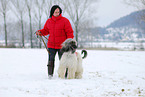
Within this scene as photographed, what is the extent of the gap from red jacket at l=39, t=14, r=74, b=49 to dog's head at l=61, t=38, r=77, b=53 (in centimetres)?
27

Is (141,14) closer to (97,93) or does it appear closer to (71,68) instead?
(71,68)

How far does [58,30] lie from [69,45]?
0.61 metres

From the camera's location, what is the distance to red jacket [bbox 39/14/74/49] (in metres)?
4.36

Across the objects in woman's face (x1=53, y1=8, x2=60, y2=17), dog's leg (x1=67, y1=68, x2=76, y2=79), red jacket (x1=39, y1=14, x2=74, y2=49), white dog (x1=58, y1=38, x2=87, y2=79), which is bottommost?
dog's leg (x1=67, y1=68, x2=76, y2=79)

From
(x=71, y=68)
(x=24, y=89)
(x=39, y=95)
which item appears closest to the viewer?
(x=39, y=95)

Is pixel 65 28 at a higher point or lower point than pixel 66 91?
higher

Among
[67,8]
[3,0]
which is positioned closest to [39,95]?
[67,8]

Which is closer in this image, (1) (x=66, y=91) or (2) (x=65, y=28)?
(1) (x=66, y=91)

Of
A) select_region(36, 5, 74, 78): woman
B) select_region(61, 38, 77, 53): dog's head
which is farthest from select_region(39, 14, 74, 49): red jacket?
select_region(61, 38, 77, 53): dog's head

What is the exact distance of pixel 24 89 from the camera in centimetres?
316

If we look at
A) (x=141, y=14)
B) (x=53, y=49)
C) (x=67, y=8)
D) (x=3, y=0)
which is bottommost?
(x=53, y=49)

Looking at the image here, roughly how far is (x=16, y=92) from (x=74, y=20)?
21623 millimetres

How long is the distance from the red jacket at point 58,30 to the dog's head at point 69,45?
0.27 metres

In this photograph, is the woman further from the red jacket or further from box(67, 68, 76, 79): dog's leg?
box(67, 68, 76, 79): dog's leg
